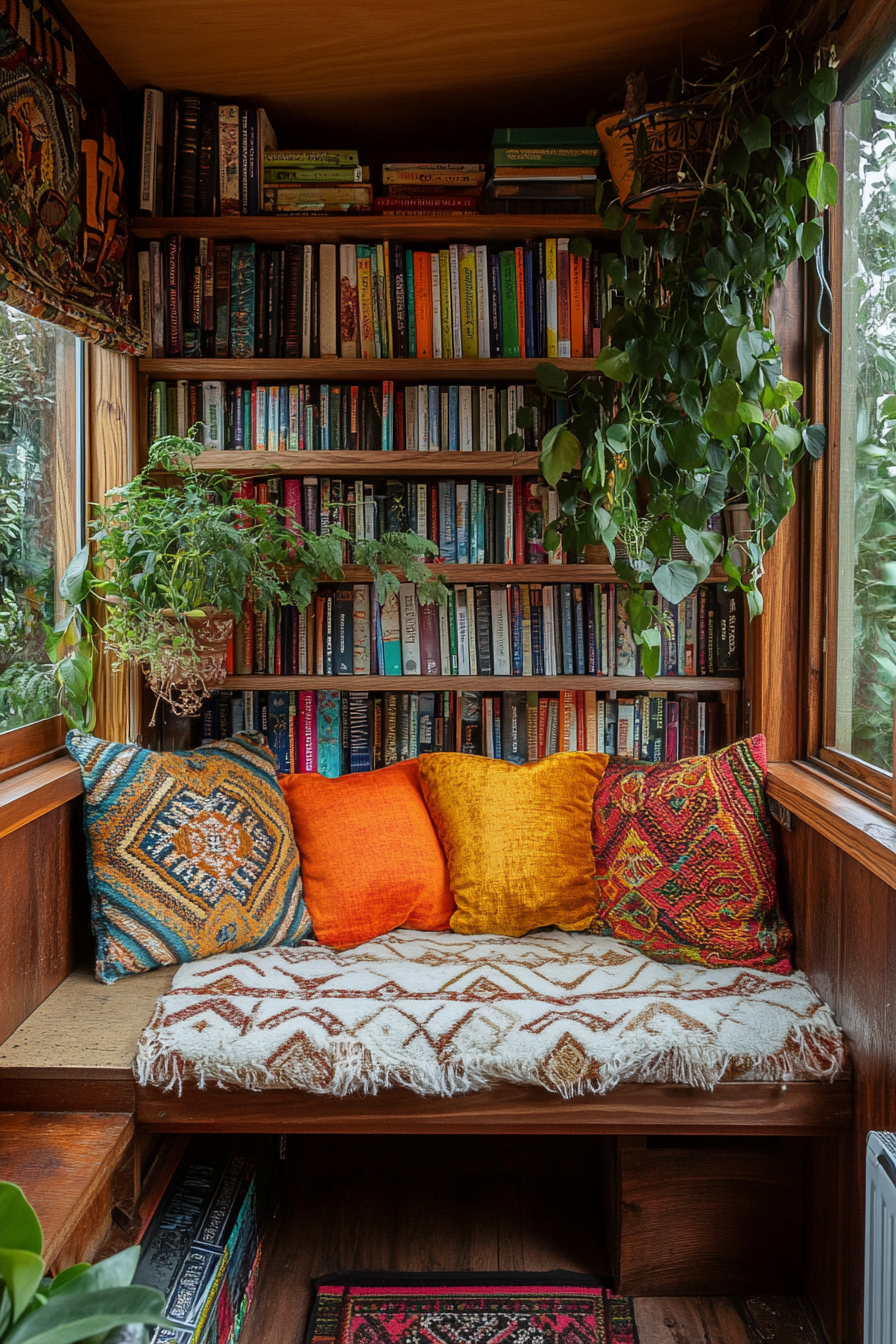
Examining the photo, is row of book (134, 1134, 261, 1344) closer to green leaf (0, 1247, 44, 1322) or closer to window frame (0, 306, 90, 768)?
green leaf (0, 1247, 44, 1322)

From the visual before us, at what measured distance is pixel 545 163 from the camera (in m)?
2.11

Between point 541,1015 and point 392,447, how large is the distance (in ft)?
4.33

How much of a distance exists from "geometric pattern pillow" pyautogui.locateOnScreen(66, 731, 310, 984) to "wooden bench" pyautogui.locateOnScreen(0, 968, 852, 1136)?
10.2 inches

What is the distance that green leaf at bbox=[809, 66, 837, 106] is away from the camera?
5.12 ft

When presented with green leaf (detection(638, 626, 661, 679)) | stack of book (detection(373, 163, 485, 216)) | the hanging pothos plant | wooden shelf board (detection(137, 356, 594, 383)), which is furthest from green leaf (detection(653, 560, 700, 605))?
stack of book (detection(373, 163, 485, 216))

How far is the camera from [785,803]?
6.21ft

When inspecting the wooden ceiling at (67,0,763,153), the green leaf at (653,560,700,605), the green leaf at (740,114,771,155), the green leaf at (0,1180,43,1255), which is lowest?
the green leaf at (0,1180,43,1255)

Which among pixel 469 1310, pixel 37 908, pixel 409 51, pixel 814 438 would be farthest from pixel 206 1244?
pixel 409 51

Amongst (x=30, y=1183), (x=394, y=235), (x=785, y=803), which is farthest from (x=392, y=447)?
(x=30, y=1183)

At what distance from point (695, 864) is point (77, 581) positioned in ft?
4.60

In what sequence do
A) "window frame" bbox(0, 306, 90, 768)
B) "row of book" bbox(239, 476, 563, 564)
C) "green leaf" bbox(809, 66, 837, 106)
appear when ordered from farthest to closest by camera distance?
"row of book" bbox(239, 476, 563, 564) < "window frame" bbox(0, 306, 90, 768) < "green leaf" bbox(809, 66, 837, 106)

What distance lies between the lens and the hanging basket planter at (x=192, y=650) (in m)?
1.90

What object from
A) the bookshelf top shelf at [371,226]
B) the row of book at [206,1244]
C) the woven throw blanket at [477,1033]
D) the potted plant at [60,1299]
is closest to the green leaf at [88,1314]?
the potted plant at [60,1299]

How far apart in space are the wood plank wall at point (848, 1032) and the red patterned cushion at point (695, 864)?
0.11 meters
